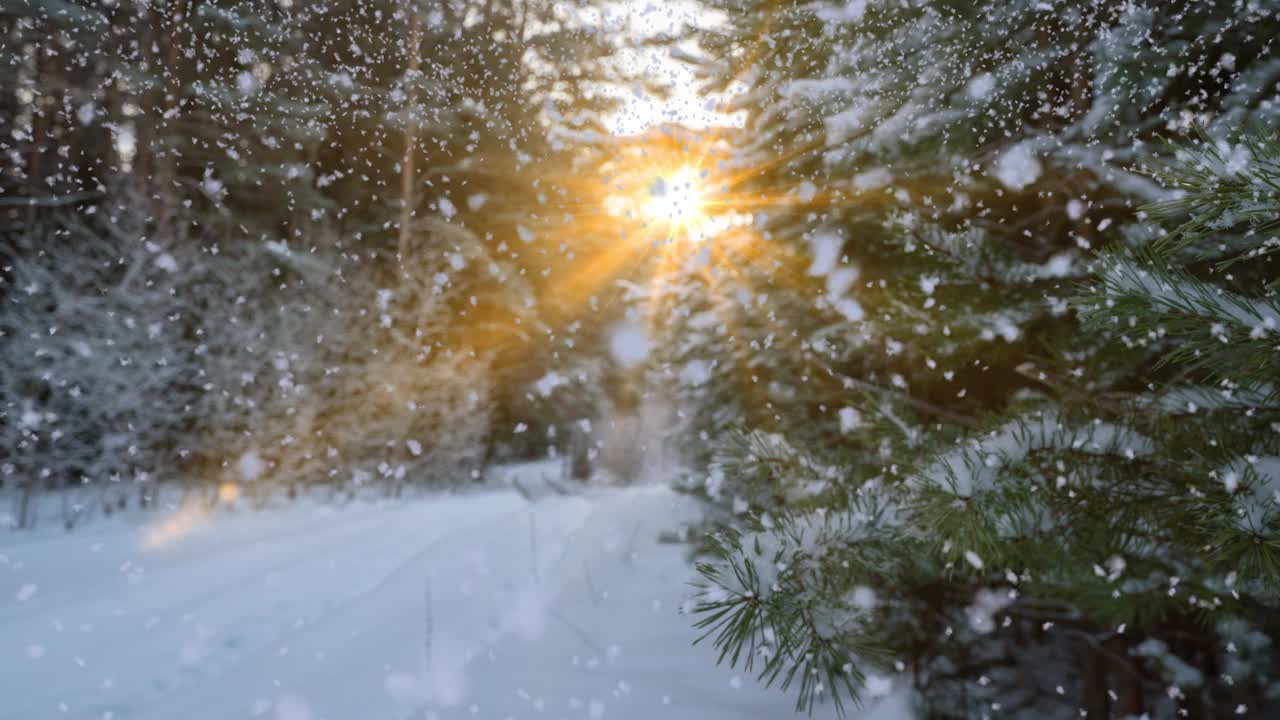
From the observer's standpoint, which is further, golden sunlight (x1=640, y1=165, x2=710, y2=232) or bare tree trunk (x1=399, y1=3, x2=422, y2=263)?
bare tree trunk (x1=399, y1=3, x2=422, y2=263)

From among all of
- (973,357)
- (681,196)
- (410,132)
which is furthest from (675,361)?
(410,132)

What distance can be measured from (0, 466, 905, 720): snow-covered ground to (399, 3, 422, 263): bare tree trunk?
6.61m

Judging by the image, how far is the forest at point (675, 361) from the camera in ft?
4.01

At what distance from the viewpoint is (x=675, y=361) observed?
4785mm

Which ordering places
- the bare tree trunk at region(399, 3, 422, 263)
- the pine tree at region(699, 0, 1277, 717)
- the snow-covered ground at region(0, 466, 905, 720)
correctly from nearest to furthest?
1. the pine tree at region(699, 0, 1277, 717)
2. the snow-covered ground at region(0, 466, 905, 720)
3. the bare tree trunk at region(399, 3, 422, 263)

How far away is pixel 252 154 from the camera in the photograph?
1014 centimetres

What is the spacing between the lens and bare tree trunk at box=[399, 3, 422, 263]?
1110 centimetres

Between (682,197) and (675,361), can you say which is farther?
(675,361)

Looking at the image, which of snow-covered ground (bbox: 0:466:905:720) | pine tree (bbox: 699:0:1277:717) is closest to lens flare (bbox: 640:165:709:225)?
pine tree (bbox: 699:0:1277:717)

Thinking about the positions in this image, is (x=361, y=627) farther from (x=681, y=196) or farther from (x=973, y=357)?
(x=973, y=357)

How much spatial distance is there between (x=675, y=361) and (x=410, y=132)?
9.63m

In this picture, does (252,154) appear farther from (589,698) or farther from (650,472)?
(650,472)

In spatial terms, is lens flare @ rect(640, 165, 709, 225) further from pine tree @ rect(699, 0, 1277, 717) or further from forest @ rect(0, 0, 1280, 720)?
pine tree @ rect(699, 0, 1277, 717)

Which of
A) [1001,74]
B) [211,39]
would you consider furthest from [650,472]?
[1001,74]
